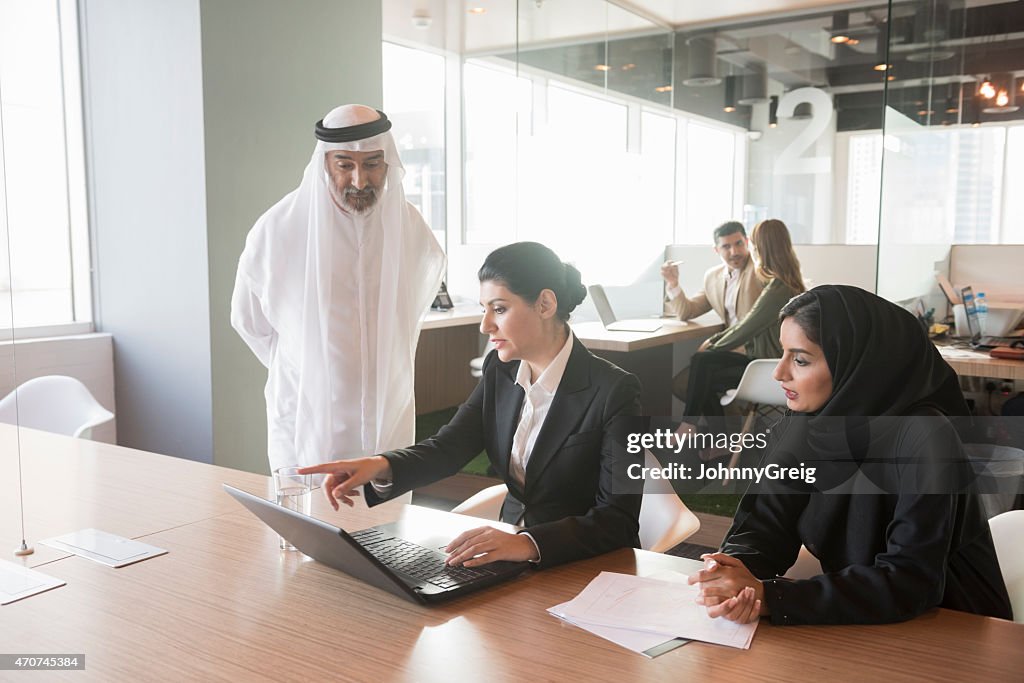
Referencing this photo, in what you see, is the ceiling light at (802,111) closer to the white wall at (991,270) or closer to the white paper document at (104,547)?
the white wall at (991,270)

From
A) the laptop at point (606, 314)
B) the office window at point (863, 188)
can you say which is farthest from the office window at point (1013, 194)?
the laptop at point (606, 314)

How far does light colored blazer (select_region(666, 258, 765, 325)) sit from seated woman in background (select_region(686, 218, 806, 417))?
82mm

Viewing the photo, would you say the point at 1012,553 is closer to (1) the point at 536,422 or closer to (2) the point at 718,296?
(1) the point at 536,422

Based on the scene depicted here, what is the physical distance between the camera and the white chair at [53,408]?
1.70 meters

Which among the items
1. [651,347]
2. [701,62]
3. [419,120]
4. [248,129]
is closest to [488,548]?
[248,129]

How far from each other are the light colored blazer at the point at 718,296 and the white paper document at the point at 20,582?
3631mm

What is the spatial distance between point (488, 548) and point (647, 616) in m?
0.30

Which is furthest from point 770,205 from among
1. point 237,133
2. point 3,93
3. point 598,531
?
point 3,93

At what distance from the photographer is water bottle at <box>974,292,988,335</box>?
3.47m

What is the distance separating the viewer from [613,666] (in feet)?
3.63

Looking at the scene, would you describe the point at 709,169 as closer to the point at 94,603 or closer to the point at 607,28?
the point at 607,28

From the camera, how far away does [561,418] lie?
6.04 feet

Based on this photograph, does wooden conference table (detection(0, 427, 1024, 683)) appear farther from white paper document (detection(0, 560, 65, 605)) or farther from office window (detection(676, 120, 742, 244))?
office window (detection(676, 120, 742, 244))

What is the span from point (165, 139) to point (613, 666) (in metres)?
3.18
